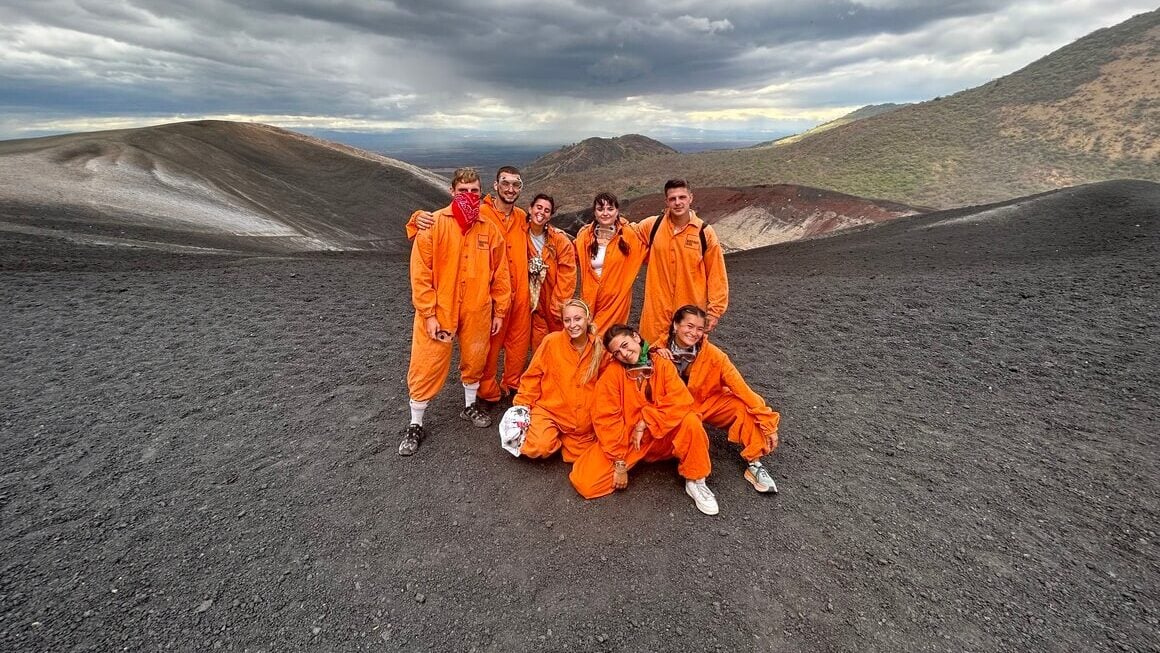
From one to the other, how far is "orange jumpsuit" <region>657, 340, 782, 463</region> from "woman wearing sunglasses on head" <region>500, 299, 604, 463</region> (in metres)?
0.80

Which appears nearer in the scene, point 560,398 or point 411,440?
point 560,398

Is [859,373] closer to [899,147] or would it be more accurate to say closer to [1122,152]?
[1122,152]

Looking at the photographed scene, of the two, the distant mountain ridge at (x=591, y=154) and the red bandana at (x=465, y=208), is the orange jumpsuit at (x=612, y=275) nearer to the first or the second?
the red bandana at (x=465, y=208)

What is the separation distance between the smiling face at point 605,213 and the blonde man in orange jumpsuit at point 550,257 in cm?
41

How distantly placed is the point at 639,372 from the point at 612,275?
1439 mm

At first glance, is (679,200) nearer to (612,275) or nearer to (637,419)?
(612,275)

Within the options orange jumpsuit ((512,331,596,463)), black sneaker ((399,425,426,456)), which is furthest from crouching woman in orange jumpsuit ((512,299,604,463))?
black sneaker ((399,425,426,456))

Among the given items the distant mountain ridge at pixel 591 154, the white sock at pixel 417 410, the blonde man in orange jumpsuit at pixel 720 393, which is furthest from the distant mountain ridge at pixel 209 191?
the distant mountain ridge at pixel 591 154

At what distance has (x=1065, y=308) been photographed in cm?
664

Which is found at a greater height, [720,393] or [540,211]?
[540,211]

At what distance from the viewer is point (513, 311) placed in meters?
4.81

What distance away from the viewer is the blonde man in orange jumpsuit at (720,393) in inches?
144

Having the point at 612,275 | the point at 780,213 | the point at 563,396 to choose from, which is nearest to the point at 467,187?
the point at 612,275

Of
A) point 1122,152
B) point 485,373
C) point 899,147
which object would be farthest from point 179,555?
point 899,147
